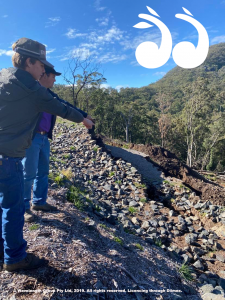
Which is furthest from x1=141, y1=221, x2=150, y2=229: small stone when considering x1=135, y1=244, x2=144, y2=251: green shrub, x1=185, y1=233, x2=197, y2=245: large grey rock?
x1=135, y1=244, x2=144, y2=251: green shrub

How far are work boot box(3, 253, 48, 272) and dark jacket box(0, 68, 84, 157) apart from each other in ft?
2.96

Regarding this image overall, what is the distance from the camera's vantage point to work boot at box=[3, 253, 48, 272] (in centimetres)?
167

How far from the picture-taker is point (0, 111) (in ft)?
5.06

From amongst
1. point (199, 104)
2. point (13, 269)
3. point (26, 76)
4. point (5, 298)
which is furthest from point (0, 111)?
point (199, 104)

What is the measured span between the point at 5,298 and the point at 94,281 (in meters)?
0.71

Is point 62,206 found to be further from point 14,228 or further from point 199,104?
point 199,104

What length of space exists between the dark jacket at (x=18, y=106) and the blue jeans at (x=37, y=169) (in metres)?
0.89

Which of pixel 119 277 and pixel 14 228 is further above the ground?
pixel 14 228

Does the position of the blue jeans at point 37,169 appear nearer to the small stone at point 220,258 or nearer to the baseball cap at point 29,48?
the baseball cap at point 29,48

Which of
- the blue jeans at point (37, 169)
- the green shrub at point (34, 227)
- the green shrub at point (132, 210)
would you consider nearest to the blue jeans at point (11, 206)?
the green shrub at point (34, 227)

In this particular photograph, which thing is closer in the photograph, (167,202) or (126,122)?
(167,202)

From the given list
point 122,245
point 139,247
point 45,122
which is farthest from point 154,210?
point 45,122

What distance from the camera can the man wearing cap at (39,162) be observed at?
2.49 meters

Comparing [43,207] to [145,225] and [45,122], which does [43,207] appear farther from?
[145,225]
